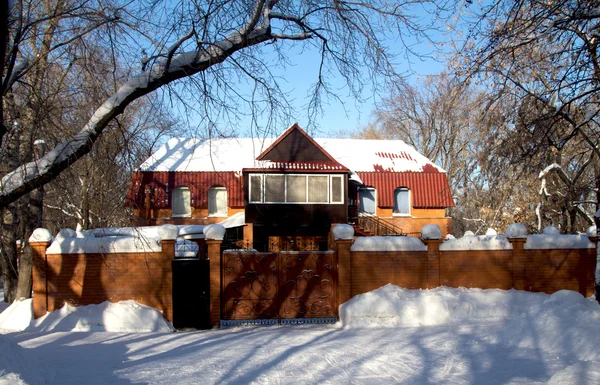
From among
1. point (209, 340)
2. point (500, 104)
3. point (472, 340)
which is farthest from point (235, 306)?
point (500, 104)

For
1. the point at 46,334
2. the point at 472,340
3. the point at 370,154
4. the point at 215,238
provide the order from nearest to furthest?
the point at 472,340 → the point at 46,334 → the point at 215,238 → the point at 370,154

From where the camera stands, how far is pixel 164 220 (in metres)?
25.7

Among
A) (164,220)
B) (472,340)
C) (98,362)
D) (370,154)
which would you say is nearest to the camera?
(98,362)

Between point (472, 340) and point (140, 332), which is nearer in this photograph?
point (472, 340)

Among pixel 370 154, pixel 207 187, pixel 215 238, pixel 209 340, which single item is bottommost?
pixel 209 340

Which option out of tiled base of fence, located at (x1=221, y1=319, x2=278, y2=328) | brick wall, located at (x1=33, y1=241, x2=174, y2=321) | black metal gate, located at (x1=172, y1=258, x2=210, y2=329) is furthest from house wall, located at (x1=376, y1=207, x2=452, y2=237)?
brick wall, located at (x1=33, y1=241, x2=174, y2=321)

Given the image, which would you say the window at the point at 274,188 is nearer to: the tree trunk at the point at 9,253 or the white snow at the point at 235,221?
the white snow at the point at 235,221

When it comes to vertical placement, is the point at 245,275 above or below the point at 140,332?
above

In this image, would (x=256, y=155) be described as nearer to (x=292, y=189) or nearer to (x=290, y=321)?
(x=292, y=189)

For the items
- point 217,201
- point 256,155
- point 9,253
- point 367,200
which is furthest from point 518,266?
point 217,201

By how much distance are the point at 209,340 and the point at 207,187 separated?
17.4 metres

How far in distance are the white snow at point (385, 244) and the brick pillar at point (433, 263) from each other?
157 mm

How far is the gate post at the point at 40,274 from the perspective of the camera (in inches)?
393

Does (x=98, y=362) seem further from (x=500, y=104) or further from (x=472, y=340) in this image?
(x=500, y=104)
